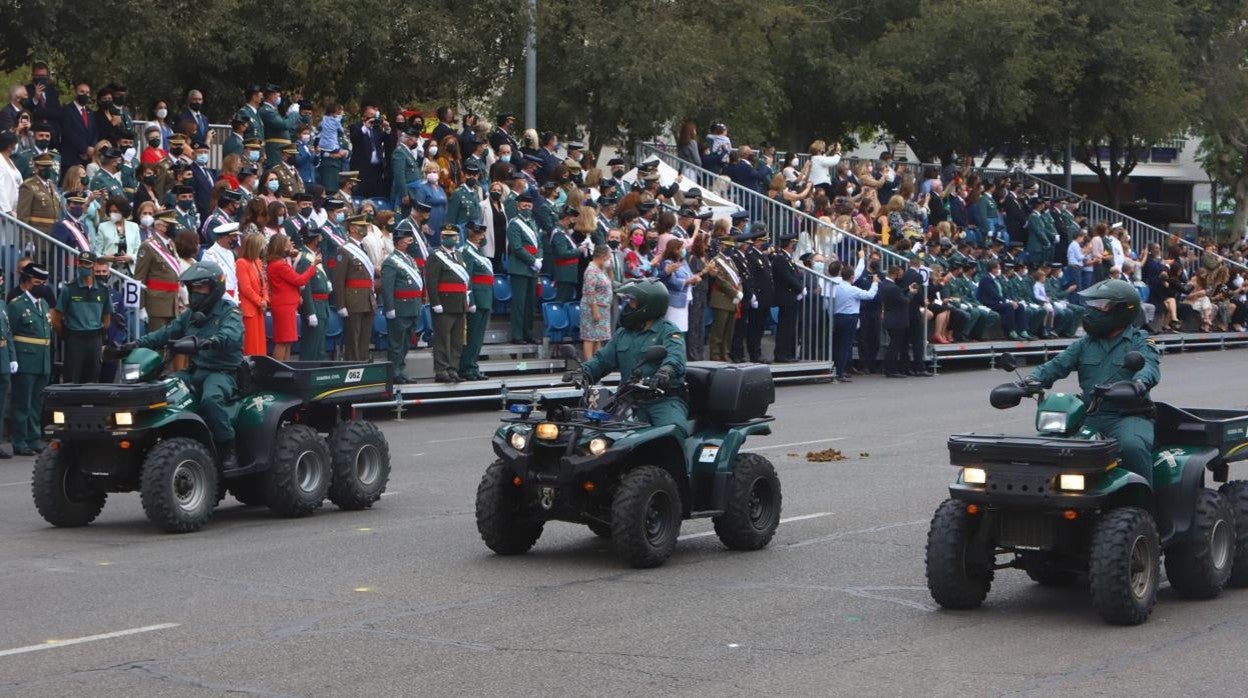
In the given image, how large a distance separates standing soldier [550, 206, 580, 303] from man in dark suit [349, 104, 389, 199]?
126 inches

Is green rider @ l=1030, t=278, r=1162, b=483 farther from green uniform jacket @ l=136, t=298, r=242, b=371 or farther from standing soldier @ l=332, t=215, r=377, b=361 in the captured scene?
standing soldier @ l=332, t=215, r=377, b=361

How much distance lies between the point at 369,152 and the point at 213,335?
13107 mm

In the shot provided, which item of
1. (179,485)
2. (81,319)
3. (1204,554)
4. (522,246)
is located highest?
(522,246)

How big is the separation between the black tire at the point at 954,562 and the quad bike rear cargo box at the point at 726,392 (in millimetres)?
2369

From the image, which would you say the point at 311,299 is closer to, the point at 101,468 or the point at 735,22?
the point at 101,468

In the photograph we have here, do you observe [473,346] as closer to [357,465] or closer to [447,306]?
[447,306]

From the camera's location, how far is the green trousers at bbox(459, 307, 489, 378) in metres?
23.2

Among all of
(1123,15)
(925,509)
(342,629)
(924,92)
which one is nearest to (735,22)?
(924,92)

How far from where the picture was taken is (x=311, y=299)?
21266mm

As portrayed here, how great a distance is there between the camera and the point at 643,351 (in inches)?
480

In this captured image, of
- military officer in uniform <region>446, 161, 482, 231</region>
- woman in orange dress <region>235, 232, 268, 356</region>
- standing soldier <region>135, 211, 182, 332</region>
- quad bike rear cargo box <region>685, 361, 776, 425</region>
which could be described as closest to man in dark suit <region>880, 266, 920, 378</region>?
military officer in uniform <region>446, 161, 482, 231</region>

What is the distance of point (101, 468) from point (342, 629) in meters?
4.35

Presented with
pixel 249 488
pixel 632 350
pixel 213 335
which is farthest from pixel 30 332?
pixel 632 350

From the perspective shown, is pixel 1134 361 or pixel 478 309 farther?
pixel 478 309
